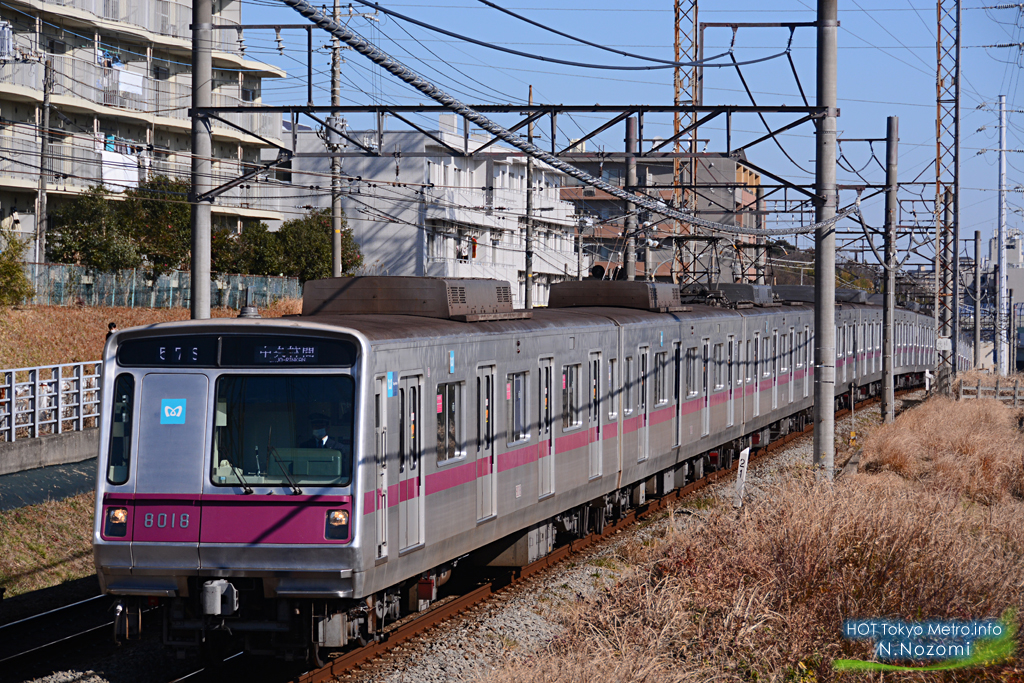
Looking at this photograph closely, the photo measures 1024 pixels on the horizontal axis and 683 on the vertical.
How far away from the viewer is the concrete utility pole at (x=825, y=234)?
1383 centimetres

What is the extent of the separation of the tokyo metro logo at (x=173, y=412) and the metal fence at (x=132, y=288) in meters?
21.1

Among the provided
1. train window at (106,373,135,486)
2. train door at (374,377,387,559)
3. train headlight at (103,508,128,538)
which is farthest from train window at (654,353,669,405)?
train headlight at (103,508,128,538)

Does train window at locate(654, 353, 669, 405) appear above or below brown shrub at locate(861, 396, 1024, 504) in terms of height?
above

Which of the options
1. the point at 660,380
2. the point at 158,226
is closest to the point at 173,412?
the point at 660,380

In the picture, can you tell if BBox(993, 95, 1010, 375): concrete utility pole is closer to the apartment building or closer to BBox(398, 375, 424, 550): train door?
the apartment building

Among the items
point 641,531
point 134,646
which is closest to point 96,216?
point 641,531

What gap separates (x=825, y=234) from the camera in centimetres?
1448

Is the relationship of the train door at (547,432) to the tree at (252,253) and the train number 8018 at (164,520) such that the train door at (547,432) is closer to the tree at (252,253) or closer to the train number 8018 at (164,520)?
the train number 8018 at (164,520)

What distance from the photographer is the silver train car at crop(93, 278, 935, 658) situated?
777cm

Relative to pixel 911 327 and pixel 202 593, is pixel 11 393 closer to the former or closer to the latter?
pixel 202 593

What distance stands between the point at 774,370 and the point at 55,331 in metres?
16.8

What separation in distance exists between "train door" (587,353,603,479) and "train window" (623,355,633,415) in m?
0.88

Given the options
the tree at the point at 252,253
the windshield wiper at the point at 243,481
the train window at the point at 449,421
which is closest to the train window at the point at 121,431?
the windshield wiper at the point at 243,481

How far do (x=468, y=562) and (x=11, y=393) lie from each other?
7579mm
